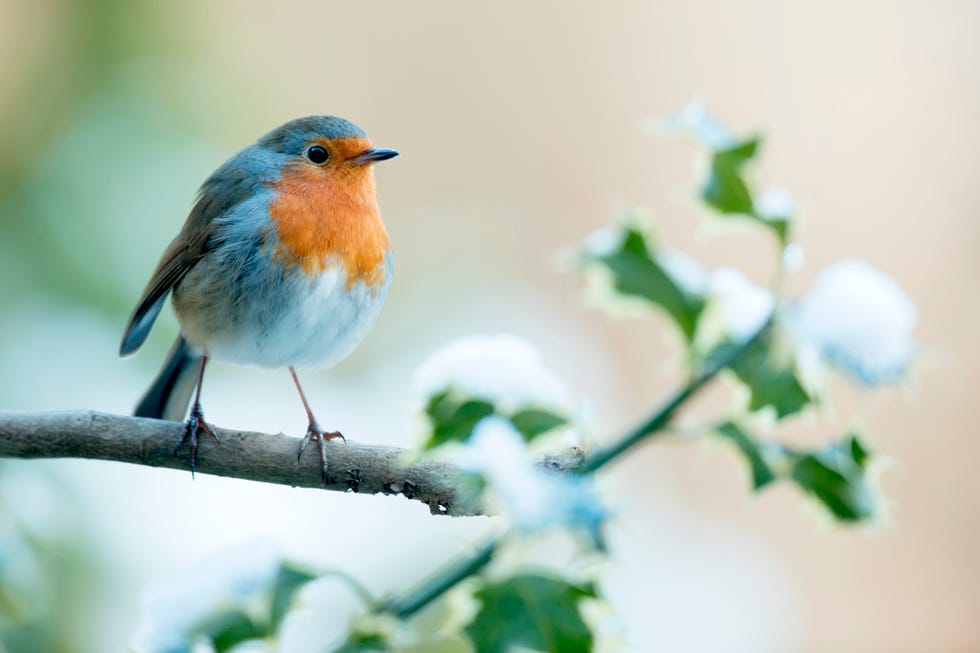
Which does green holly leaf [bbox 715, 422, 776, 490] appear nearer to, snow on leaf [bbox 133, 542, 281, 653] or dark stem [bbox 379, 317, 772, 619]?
dark stem [bbox 379, 317, 772, 619]

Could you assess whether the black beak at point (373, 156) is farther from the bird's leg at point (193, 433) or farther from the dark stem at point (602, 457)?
the dark stem at point (602, 457)

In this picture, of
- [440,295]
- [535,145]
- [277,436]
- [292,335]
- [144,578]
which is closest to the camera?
[277,436]

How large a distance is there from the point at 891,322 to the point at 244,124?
188 centimetres

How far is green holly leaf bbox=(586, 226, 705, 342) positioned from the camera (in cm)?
50

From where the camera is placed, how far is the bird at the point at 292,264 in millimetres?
1744

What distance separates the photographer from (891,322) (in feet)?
1.50

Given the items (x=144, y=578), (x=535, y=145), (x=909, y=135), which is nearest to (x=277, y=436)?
(x=144, y=578)

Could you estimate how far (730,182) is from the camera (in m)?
0.52

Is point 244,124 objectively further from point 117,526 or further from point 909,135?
point 909,135

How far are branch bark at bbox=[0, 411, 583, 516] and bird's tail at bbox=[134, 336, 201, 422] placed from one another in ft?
2.85

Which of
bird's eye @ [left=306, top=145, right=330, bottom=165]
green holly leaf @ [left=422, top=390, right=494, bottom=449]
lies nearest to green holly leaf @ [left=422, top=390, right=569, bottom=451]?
green holly leaf @ [left=422, top=390, right=494, bottom=449]

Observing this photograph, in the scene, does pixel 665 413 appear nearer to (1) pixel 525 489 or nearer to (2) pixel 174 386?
(1) pixel 525 489

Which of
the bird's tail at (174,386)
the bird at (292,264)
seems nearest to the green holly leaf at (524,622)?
the bird at (292,264)

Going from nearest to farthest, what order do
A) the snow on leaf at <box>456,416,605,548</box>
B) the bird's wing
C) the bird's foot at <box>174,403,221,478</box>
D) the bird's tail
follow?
the snow on leaf at <box>456,416,605,548</box> → the bird's foot at <box>174,403,221,478</box> → the bird's wing → the bird's tail
